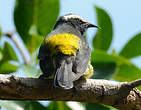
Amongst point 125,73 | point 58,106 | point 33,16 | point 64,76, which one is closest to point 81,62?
point 64,76

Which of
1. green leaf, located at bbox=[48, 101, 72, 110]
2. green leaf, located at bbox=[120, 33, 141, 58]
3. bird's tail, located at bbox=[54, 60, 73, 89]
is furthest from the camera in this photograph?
green leaf, located at bbox=[120, 33, 141, 58]

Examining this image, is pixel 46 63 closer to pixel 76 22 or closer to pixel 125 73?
pixel 76 22

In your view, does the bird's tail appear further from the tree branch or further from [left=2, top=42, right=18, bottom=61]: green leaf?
[left=2, top=42, right=18, bottom=61]: green leaf

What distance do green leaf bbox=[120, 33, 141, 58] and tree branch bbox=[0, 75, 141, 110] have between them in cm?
163

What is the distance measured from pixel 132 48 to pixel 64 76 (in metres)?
1.88

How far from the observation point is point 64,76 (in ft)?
12.1

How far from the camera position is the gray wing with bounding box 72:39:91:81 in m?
3.85

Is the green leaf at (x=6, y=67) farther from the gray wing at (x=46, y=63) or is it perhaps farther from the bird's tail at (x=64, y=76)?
the bird's tail at (x=64, y=76)

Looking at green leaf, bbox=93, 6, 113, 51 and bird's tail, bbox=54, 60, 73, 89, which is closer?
bird's tail, bbox=54, 60, 73, 89

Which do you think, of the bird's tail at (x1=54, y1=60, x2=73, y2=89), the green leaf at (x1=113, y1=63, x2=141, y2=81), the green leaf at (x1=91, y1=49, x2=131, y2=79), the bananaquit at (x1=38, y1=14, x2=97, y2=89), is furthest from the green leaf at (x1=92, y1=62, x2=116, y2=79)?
the bird's tail at (x1=54, y1=60, x2=73, y2=89)

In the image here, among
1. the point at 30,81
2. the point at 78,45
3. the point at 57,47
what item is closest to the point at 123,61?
the point at 78,45

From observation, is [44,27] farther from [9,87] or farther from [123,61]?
[9,87]

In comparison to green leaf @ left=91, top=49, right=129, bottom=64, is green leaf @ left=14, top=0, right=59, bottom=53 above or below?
above

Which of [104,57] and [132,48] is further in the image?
[132,48]
